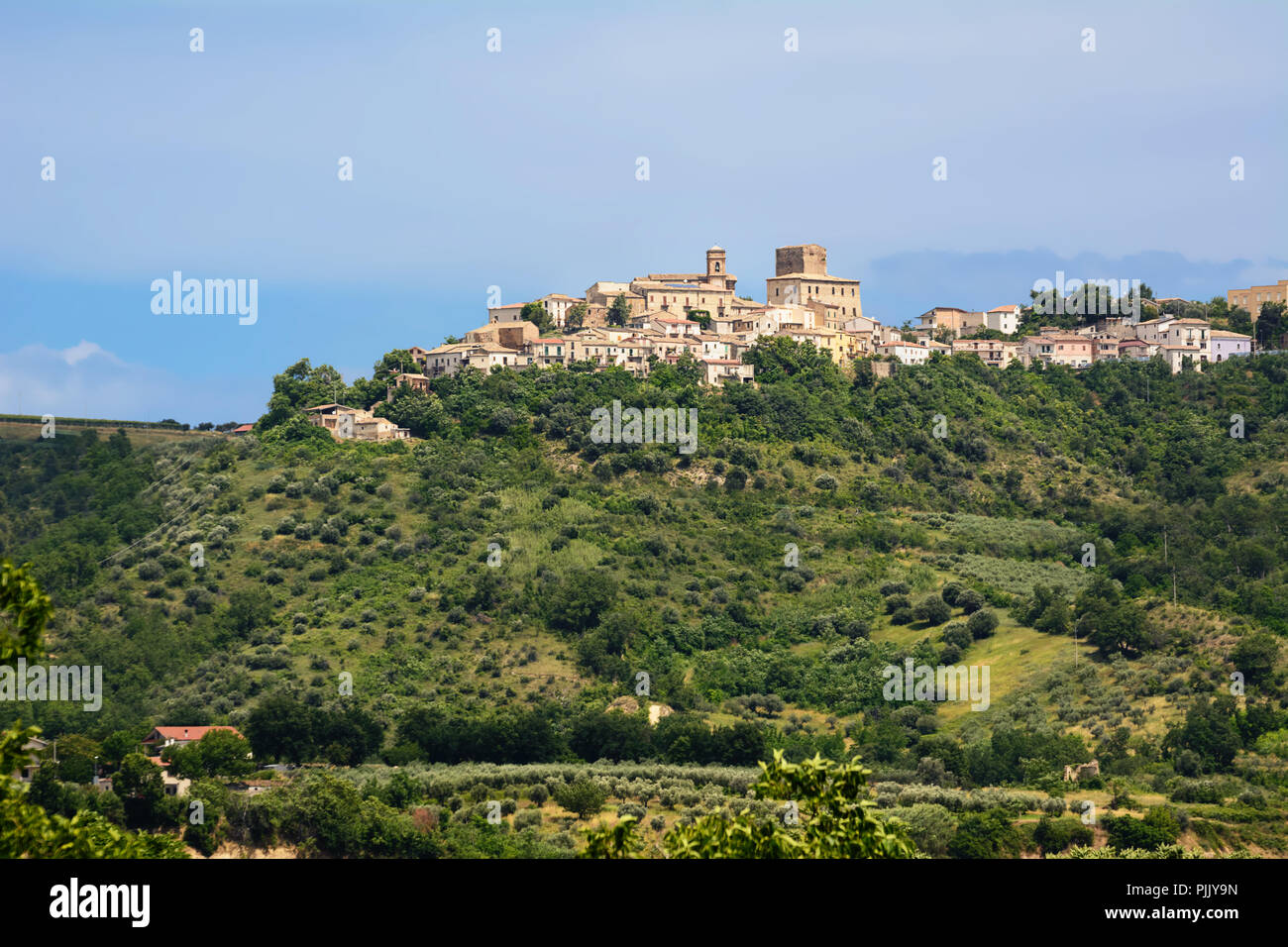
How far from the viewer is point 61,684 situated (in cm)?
6156

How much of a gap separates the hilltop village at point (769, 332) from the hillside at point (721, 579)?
2203 millimetres

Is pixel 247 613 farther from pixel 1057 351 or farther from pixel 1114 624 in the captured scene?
pixel 1057 351

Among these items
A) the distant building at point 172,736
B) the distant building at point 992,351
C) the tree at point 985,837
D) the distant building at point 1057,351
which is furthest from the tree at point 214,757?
the distant building at point 1057,351

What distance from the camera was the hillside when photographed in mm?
55188

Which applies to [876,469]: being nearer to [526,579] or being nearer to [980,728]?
[526,579]

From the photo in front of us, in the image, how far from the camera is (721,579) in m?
72.4

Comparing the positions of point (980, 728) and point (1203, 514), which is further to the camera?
point (1203, 514)

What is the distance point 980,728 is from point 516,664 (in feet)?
62.9

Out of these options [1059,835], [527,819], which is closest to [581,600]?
[527,819]
